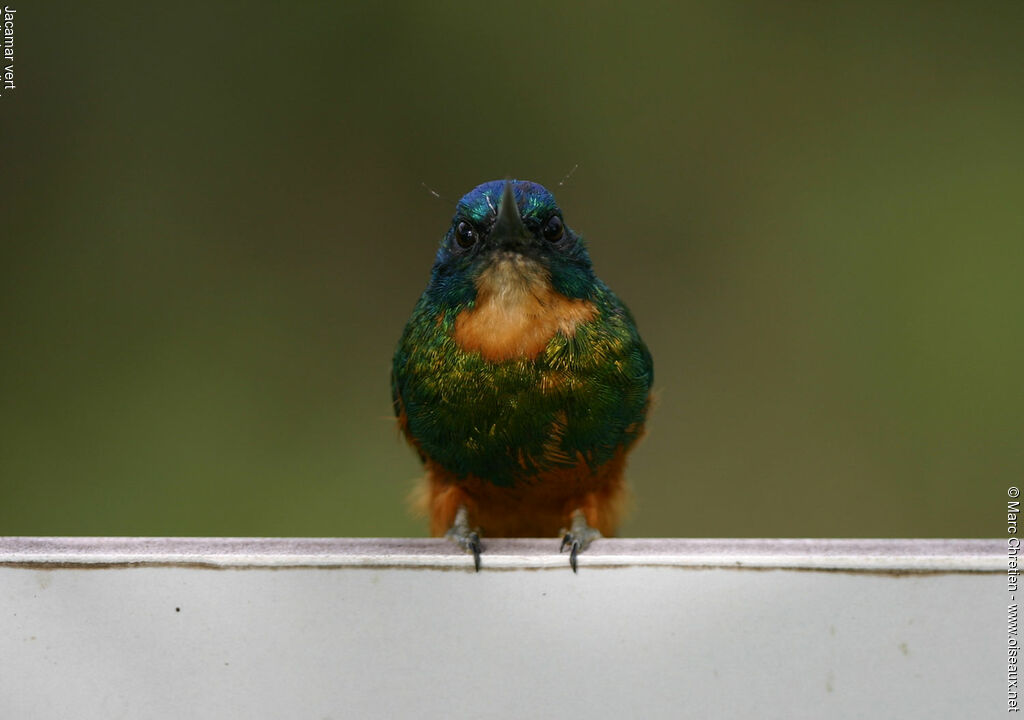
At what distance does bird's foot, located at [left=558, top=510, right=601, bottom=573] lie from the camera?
3.73 feet

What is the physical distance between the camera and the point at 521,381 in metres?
1.30

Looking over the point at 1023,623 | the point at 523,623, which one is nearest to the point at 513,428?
the point at 523,623

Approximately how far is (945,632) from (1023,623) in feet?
0.23

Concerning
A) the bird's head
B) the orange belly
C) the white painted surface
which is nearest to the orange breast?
the bird's head

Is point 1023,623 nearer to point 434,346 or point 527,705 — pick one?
point 527,705

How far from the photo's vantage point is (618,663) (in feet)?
3.30

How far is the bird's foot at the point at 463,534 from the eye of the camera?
1175mm

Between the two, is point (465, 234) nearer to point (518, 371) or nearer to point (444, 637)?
point (518, 371)

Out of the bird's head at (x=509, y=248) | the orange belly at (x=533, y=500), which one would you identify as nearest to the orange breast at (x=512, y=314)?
the bird's head at (x=509, y=248)

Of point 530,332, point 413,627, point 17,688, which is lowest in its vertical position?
point 17,688

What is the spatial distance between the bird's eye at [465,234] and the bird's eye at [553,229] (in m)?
0.09

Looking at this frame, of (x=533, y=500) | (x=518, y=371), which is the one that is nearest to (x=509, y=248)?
(x=518, y=371)

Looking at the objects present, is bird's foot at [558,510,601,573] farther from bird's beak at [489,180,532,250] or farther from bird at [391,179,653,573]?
bird's beak at [489,180,532,250]

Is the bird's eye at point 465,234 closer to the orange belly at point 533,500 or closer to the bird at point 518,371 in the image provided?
the bird at point 518,371
